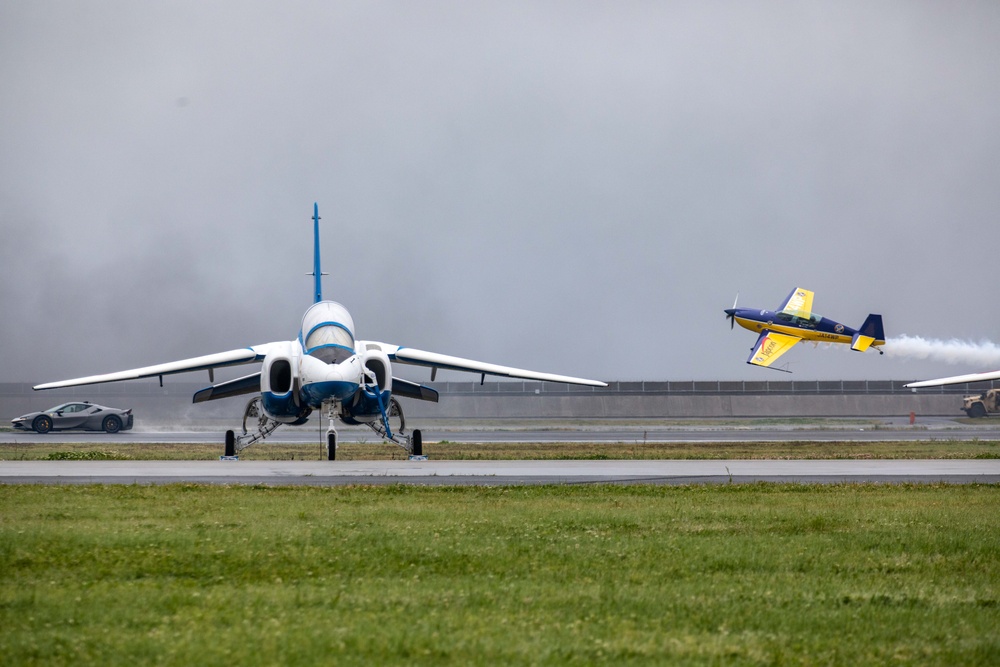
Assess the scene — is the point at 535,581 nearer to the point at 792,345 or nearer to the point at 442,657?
the point at 442,657

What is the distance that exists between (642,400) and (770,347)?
11539mm

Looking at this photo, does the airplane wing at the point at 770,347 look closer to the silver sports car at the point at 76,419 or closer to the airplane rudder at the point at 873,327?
the airplane rudder at the point at 873,327

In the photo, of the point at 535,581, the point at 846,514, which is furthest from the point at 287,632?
the point at 846,514

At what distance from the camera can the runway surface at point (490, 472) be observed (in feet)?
64.0

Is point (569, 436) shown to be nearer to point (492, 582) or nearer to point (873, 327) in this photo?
point (873, 327)

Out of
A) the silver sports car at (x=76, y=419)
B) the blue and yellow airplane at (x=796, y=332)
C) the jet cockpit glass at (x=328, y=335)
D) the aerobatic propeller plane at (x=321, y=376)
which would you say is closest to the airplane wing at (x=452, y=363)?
the aerobatic propeller plane at (x=321, y=376)

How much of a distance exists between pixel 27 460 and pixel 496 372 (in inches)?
491

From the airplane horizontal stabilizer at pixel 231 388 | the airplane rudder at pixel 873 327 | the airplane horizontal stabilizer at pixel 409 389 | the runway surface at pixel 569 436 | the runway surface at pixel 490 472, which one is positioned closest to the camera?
the runway surface at pixel 490 472

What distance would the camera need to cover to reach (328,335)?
88.0 feet

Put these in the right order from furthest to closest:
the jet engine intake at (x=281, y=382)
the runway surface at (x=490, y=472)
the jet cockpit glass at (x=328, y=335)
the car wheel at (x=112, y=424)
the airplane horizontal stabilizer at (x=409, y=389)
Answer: the car wheel at (x=112, y=424) < the airplane horizontal stabilizer at (x=409, y=389) < the jet engine intake at (x=281, y=382) < the jet cockpit glass at (x=328, y=335) < the runway surface at (x=490, y=472)

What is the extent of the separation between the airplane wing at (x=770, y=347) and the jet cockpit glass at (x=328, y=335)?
37.9 metres

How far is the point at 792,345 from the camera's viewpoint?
201 ft

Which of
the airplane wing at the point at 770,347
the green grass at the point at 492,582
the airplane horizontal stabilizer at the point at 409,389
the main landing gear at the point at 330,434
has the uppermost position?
the airplane wing at the point at 770,347

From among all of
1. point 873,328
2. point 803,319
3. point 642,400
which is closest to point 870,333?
point 873,328
